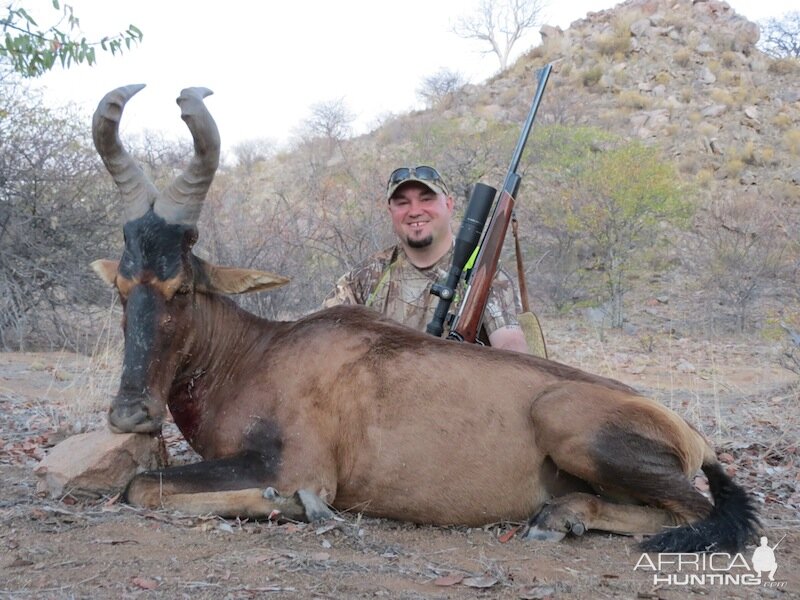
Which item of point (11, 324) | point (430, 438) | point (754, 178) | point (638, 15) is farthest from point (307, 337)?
point (638, 15)

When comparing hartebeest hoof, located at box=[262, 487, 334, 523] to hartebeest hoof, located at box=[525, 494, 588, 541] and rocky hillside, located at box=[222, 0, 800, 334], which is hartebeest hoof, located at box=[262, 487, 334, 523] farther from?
rocky hillside, located at box=[222, 0, 800, 334]

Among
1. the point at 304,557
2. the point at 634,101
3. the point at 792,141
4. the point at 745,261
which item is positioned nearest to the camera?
the point at 304,557

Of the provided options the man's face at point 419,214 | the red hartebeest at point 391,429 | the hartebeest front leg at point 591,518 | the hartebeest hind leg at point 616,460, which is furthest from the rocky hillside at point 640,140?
the hartebeest front leg at point 591,518

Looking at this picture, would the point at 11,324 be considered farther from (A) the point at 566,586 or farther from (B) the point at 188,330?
(A) the point at 566,586

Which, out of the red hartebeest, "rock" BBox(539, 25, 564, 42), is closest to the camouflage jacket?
the red hartebeest

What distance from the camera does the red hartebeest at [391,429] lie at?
459cm

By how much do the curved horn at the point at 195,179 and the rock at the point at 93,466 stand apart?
1.31 meters

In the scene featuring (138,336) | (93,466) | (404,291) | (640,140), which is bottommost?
(93,466)

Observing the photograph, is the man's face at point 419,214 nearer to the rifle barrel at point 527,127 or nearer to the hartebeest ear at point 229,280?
the rifle barrel at point 527,127

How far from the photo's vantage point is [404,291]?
6848mm

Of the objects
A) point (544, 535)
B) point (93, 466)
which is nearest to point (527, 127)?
point (544, 535)

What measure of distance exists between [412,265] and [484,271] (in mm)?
935

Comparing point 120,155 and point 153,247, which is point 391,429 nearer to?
point 153,247

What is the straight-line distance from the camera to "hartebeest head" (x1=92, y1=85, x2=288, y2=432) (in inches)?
187
